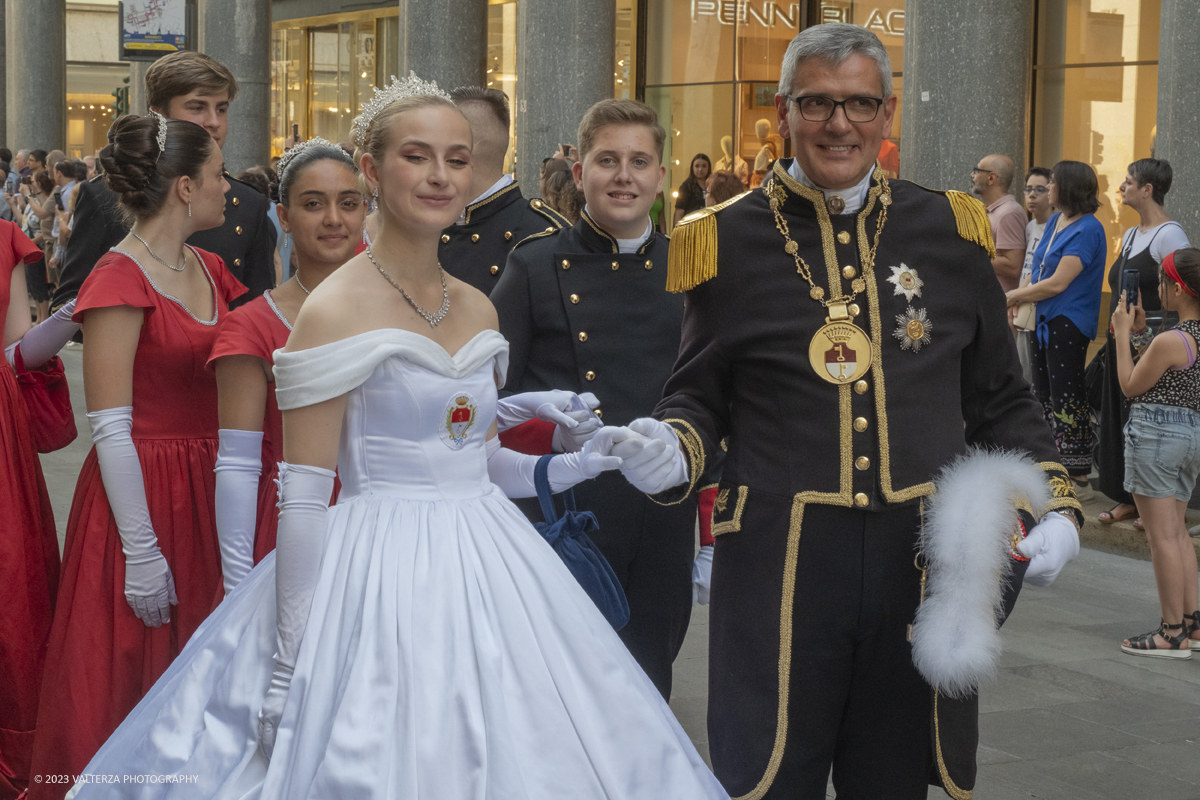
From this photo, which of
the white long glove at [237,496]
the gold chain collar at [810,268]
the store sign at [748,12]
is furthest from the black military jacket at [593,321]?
the store sign at [748,12]

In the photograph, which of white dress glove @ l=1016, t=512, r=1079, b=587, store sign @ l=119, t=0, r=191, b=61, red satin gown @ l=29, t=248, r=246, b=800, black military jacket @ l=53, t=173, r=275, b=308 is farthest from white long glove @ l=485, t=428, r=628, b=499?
store sign @ l=119, t=0, r=191, b=61

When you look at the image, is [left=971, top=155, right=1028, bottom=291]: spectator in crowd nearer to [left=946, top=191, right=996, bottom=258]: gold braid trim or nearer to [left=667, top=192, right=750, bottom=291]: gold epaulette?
[left=946, top=191, right=996, bottom=258]: gold braid trim

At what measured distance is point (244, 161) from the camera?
15.7 metres

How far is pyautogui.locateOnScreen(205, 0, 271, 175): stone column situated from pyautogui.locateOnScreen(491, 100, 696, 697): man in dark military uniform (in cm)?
1257

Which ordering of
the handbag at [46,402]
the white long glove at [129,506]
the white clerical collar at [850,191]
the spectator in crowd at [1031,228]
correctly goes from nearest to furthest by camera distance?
the white clerical collar at [850,191] → the white long glove at [129,506] → the handbag at [46,402] → the spectator in crowd at [1031,228]

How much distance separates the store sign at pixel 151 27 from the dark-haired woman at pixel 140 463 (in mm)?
9495

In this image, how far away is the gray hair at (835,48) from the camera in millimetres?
2588

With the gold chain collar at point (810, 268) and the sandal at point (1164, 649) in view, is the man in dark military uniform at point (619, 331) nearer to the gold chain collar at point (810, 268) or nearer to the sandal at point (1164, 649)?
the gold chain collar at point (810, 268)

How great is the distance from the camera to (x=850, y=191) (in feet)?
8.89

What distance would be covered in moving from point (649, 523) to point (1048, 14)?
1175cm

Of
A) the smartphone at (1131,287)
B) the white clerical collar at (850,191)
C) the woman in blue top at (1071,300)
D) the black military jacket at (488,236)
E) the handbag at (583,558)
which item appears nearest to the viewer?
the white clerical collar at (850,191)

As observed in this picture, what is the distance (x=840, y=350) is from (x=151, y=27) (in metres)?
11.2

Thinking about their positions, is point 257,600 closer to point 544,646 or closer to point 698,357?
point 544,646

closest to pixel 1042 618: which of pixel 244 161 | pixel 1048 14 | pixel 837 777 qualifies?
pixel 837 777
